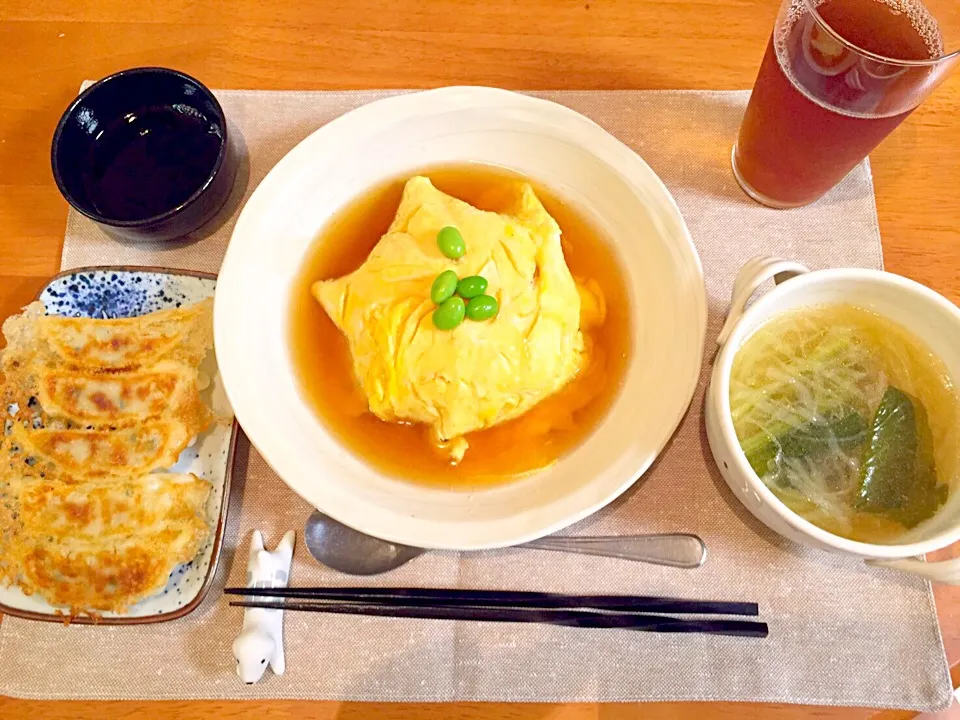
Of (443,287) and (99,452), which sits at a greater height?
(443,287)

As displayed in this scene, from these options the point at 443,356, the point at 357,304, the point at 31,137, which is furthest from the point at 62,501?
the point at 31,137

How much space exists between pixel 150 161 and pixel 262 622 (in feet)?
3.85

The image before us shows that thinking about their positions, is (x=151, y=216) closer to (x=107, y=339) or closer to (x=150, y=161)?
(x=150, y=161)

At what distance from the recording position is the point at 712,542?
146 centimetres

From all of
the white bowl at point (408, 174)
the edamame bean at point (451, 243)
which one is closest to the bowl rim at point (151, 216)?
the white bowl at point (408, 174)

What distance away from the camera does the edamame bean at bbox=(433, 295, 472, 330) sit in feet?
4.55

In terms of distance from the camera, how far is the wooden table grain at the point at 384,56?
1.77 metres

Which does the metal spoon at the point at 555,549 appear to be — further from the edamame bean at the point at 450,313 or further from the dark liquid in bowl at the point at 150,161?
the dark liquid in bowl at the point at 150,161

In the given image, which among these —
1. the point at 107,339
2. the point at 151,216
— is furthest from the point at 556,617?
the point at 151,216

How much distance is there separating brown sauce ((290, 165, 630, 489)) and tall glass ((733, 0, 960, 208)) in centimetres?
50

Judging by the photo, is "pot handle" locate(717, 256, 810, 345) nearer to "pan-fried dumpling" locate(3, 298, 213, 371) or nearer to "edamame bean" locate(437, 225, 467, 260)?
"edamame bean" locate(437, 225, 467, 260)

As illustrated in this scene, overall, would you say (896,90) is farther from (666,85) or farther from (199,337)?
(199,337)

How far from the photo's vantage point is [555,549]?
1.44 m

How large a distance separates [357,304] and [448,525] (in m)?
0.57
